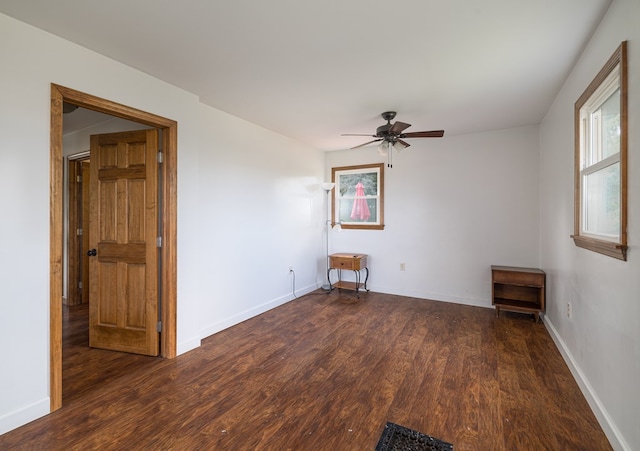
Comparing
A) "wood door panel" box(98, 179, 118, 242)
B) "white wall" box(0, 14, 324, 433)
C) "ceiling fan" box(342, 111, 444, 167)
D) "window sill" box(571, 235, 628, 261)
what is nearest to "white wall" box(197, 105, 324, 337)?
"white wall" box(0, 14, 324, 433)

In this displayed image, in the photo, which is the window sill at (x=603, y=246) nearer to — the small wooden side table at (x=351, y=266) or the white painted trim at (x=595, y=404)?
the white painted trim at (x=595, y=404)

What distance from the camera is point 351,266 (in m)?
4.98

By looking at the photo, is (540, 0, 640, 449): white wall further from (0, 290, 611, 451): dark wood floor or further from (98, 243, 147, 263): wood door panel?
(98, 243, 147, 263): wood door panel

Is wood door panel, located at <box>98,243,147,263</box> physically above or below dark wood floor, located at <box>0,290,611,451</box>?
above

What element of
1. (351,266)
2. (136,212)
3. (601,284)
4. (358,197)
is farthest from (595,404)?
(358,197)

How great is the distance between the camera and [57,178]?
2111 millimetres

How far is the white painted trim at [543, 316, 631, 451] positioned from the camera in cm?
168

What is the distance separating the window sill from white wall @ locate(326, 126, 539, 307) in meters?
1.94

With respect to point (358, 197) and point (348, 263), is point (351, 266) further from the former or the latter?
point (358, 197)

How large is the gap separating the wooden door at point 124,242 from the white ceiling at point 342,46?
0.89m

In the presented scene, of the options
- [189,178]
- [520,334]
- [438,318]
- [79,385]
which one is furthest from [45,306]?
[520,334]

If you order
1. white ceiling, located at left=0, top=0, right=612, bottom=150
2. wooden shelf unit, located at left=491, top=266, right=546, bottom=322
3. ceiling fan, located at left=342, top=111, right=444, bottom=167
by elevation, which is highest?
white ceiling, located at left=0, top=0, right=612, bottom=150

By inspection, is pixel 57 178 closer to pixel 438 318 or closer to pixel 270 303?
pixel 270 303

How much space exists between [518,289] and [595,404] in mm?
2333
